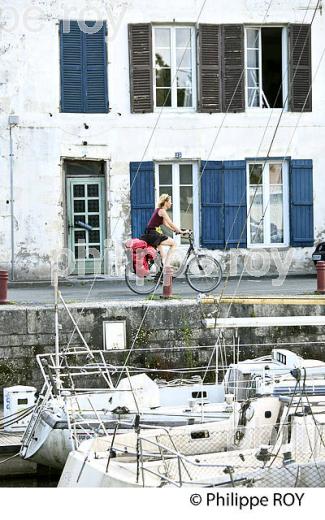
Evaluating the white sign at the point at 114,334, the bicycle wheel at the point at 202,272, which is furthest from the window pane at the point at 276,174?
the white sign at the point at 114,334

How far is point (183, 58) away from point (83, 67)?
6.23ft

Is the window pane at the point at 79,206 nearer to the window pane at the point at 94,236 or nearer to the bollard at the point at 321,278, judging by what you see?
the window pane at the point at 94,236

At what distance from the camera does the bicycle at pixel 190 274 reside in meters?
23.0


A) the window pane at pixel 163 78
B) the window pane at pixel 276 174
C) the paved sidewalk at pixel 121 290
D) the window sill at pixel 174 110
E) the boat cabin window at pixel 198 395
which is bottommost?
the boat cabin window at pixel 198 395

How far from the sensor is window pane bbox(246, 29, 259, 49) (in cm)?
2889

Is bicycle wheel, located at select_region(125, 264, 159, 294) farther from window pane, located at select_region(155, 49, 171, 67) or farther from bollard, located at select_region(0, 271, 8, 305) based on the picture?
window pane, located at select_region(155, 49, 171, 67)

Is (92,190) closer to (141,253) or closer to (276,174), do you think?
(276,174)

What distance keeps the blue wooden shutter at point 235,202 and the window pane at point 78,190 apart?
8.88ft

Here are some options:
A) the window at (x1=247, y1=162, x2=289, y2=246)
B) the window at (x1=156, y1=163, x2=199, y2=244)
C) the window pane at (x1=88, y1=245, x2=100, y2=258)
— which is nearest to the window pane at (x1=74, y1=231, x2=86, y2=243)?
the window pane at (x1=88, y1=245, x2=100, y2=258)

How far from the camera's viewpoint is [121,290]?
25.3 metres

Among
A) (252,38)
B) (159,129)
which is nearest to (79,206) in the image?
(159,129)

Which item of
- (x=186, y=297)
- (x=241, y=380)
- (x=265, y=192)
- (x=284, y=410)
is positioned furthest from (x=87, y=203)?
(x=284, y=410)

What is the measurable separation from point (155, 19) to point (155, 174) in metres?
2.89

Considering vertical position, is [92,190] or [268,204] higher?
[92,190]
